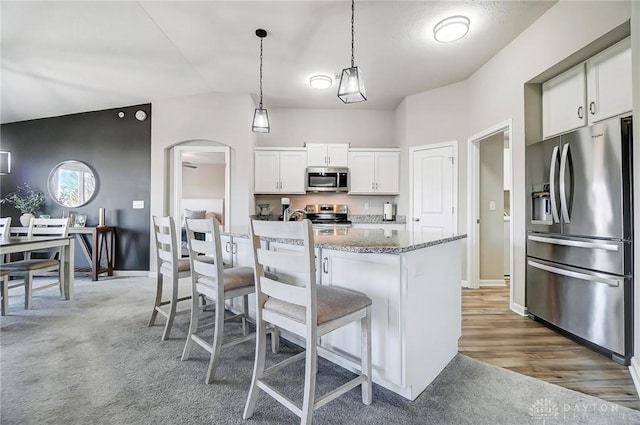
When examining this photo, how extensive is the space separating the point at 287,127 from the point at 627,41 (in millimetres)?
4176

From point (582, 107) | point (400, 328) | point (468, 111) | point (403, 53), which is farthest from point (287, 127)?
point (400, 328)

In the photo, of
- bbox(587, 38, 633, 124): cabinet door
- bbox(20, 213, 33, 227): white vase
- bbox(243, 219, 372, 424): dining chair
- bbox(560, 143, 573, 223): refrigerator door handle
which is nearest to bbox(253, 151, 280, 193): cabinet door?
bbox(20, 213, 33, 227): white vase

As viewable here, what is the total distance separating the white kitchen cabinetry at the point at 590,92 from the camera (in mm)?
2086

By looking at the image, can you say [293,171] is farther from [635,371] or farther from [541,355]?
[635,371]

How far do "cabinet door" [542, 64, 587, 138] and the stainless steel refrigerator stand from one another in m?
0.30

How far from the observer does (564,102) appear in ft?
8.43

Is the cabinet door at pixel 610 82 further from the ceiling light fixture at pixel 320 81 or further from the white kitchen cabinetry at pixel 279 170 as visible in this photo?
the white kitchen cabinetry at pixel 279 170

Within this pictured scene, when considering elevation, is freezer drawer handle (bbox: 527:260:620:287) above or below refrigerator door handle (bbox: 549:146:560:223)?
below

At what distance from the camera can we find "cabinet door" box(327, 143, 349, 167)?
15.7 feet

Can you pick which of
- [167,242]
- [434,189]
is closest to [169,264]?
[167,242]

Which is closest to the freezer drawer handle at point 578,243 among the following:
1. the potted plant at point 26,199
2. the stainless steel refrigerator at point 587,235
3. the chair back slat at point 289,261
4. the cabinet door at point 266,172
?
the stainless steel refrigerator at point 587,235

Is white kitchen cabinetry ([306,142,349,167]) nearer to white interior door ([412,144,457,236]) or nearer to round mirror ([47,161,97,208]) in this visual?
white interior door ([412,144,457,236])

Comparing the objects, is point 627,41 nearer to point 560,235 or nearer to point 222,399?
point 560,235

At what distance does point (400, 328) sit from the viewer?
1479 millimetres
